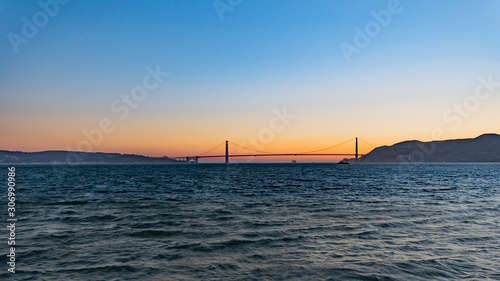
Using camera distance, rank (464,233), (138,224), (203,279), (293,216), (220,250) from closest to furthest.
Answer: (203,279) → (220,250) → (464,233) → (138,224) → (293,216)

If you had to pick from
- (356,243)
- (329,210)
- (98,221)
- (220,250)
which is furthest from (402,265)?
(98,221)

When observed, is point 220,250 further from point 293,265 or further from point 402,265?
point 402,265

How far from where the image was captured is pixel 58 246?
11609 millimetres

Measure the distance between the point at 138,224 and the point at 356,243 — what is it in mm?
10484

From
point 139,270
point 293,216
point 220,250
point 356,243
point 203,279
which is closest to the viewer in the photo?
point 203,279

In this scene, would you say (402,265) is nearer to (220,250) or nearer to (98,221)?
(220,250)

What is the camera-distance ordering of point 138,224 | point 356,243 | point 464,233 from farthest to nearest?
point 138,224
point 464,233
point 356,243

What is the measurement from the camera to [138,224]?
619 inches

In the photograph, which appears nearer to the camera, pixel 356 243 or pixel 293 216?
pixel 356 243

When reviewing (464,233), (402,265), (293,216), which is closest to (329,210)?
(293,216)

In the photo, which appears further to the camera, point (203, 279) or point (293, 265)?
point (293, 265)

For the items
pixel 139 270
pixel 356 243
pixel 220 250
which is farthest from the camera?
pixel 356 243

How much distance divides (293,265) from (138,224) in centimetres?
938

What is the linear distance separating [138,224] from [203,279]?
857 cm
